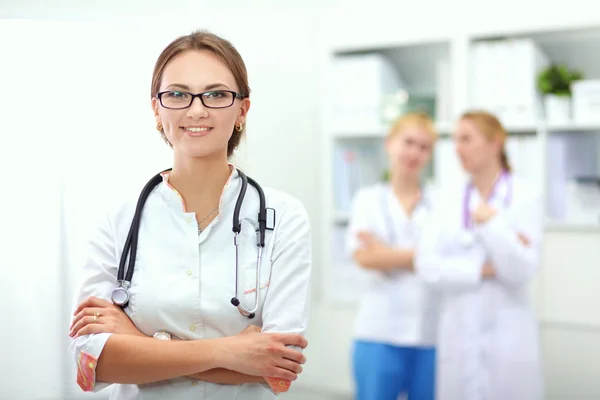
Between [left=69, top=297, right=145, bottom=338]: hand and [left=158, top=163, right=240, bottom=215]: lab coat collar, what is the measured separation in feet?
0.60

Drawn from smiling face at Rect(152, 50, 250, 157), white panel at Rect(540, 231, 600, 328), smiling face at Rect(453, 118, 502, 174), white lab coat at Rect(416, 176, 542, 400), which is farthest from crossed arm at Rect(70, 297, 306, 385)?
white panel at Rect(540, 231, 600, 328)

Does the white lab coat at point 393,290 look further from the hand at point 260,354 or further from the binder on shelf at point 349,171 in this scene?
the hand at point 260,354

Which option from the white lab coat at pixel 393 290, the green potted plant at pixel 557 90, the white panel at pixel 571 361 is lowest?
the white panel at pixel 571 361

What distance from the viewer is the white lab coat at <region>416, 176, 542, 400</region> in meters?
2.09

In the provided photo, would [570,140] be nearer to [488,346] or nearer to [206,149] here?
[488,346]

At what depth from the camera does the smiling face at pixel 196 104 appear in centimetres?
94

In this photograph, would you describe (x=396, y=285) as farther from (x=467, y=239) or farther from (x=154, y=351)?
(x=154, y=351)

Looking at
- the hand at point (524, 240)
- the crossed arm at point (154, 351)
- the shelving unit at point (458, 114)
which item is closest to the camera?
the crossed arm at point (154, 351)

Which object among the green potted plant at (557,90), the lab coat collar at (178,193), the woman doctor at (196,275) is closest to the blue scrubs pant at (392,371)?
the green potted plant at (557,90)

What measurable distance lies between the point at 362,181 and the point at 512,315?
99cm

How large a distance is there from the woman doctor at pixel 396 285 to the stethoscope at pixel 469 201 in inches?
5.9

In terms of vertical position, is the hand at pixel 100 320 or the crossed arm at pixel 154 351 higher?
the hand at pixel 100 320

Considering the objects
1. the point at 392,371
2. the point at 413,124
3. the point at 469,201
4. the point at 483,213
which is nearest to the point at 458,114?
the point at 413,124

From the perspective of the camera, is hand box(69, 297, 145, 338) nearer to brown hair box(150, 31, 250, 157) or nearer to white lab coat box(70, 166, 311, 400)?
white lab coat box(70, 166, 311, 400)
